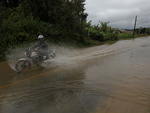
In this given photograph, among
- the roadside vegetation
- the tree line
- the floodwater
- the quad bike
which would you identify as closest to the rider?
Result: the quad bike

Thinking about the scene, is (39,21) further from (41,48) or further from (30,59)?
(30,59)

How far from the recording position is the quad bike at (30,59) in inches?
420

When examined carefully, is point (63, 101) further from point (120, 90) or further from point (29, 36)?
point (29, 36)

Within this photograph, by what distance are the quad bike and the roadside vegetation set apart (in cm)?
554

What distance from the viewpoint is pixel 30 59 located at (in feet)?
36.5

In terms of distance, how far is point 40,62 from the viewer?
11.6m

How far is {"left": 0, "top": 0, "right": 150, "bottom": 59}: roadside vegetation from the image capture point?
737 inches

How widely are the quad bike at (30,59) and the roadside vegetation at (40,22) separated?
5540mm

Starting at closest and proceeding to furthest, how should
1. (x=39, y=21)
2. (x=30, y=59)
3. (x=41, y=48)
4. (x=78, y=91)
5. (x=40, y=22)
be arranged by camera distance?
(x=78, y=91), (x=30, y=59), (x=41, y=48), (x=40, y=22), (x=39, y=21)

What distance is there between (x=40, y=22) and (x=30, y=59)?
1171cm

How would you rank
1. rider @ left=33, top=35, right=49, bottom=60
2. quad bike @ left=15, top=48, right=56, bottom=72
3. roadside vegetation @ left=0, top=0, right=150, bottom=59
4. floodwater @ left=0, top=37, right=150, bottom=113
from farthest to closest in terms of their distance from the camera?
roadside vegetation @ left=0, top=0, right=150, bottom=59
rider @ left=33, top=35, right=49, bottom=60
quad bike @ left=15, top=48, right=56, bottom=72
floodwater @ left=0, top=37, right=150, bottom=113

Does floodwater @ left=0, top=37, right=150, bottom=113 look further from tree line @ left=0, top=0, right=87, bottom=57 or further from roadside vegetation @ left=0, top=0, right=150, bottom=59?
tree line @ left=0, top=0, right=87, bottom=57

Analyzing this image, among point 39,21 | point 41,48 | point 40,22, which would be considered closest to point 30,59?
point 41,48

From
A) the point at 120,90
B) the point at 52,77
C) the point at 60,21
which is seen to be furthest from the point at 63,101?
the point at 60,21
